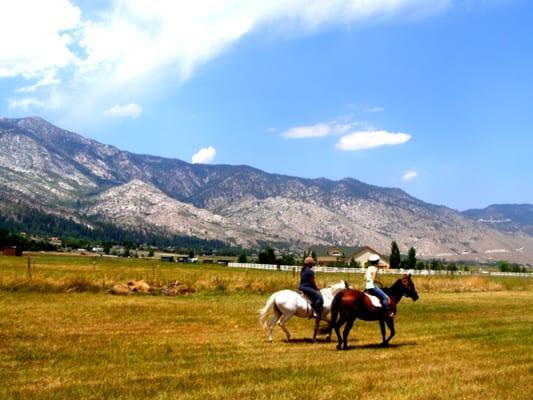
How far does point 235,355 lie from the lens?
1611cm

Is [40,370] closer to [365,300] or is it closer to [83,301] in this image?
[365,300]

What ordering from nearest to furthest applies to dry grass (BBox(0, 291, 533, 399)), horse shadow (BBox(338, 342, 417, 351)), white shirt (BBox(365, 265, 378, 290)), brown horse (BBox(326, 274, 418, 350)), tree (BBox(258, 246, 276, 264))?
dry grass (BBox(0, 291, 533, 399)), brown horse (BBox(326, 274, 418, 350)), horse shadow (BBox(338, 342, 417, 351)), white shirt (BBox(365, 265, 378, 290)), tree (BBox(258, 246, 276, 264))

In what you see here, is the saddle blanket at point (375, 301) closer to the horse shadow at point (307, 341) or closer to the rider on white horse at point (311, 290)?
the rider on white horse at point (311, 290)

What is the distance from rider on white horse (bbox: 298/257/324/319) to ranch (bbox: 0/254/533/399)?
3.77 ft

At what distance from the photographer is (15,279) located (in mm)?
35125

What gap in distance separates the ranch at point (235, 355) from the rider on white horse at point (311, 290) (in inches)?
45.3

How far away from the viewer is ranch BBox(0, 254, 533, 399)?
11867mm

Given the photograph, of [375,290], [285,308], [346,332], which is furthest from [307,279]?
[346,332]

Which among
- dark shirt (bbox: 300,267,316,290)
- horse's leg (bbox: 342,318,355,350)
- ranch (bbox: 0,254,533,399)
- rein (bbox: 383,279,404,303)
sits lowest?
ranch (bbox: 0,254,533,399)

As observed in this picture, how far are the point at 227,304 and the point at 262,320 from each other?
41.2 ft

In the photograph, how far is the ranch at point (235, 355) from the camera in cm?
1187

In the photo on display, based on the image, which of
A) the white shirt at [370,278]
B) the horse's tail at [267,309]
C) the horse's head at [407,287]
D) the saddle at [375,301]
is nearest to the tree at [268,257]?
the horse's tail at [267,309]

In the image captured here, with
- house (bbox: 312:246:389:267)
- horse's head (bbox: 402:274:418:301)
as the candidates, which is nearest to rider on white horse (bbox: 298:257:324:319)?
horse's head (bbox: 402:274:418:301)

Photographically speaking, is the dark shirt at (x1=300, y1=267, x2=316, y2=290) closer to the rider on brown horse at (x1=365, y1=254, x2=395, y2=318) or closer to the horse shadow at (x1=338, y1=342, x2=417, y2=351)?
the rider on brown horse at (x1=365, y1=254, x2=395, y2=318)
